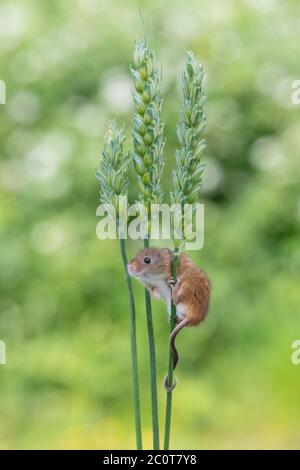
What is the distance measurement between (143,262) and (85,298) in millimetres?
1853

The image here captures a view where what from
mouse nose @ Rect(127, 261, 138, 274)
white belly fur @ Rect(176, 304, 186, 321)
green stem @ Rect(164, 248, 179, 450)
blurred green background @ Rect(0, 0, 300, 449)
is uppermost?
blurred green background @ Rect(0, 0, 300, 449)

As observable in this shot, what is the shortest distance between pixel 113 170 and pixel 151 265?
13 centimetres

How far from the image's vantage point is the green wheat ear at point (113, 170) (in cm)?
42

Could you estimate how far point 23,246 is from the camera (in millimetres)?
2369

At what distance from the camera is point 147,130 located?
415 mm

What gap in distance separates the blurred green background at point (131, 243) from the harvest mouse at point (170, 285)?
1336 millimetres

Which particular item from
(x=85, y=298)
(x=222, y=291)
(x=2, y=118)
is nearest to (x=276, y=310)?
(x=222, y=291)

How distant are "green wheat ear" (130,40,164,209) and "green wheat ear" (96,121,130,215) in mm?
11

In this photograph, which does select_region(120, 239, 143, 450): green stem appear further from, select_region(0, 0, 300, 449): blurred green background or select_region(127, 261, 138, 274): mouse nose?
select_region(0, 0, 300, 449): blurred green background

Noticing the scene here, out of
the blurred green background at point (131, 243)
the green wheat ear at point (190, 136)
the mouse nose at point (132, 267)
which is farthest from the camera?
the blurred green background at point (131, 243)

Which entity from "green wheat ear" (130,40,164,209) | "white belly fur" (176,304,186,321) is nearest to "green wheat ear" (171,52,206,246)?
"green wheat ear" (130,40,164,209)

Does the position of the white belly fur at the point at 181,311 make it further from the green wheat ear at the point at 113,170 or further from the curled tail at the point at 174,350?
the green wheat ear at the point at 113,170

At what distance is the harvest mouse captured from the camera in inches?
20.7

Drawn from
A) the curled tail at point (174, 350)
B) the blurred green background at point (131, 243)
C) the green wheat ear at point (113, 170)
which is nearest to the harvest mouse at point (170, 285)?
the curled tail at point (174, 350)
